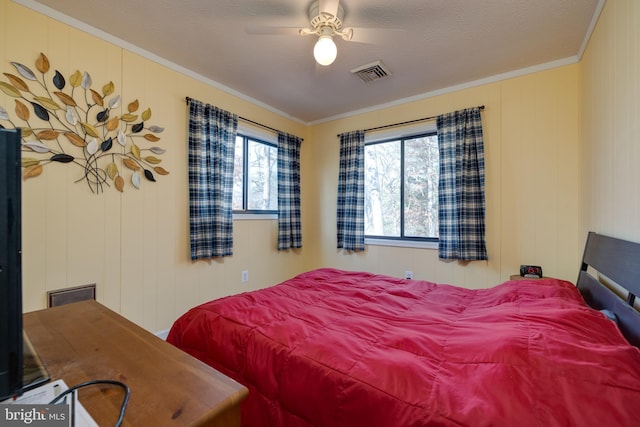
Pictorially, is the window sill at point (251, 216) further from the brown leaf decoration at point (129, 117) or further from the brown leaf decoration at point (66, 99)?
the brown leaf decoration at point (66, 99)

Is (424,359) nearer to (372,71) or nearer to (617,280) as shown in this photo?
(617,280)

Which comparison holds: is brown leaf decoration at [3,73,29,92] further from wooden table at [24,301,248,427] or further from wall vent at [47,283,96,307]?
wooden table at [24,301,248,427]

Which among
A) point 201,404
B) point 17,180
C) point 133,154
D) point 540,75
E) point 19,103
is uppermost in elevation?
point 540,75

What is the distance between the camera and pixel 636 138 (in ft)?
4.37

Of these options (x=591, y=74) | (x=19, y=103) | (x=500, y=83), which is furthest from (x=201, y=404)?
(x=500, y=83)

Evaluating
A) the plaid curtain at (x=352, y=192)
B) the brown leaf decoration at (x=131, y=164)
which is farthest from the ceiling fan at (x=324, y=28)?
the plaid curtain at (x=352, y=192)

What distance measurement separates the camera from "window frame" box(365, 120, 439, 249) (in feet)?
10.3

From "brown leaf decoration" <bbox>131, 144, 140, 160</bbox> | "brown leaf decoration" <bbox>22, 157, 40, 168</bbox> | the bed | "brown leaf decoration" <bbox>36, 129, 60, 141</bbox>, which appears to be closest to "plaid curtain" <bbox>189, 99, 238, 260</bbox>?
"brown leaf decoration" <bbox>131, 144, 140, 160</bbox>

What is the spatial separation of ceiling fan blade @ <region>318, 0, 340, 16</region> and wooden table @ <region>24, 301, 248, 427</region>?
193 centimetres

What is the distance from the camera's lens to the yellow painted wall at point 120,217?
1.85m

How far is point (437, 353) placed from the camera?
3.37ft

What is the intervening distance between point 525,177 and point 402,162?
4.05ft

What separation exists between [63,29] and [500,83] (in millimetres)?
3693

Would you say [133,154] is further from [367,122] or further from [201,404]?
[367,122]
